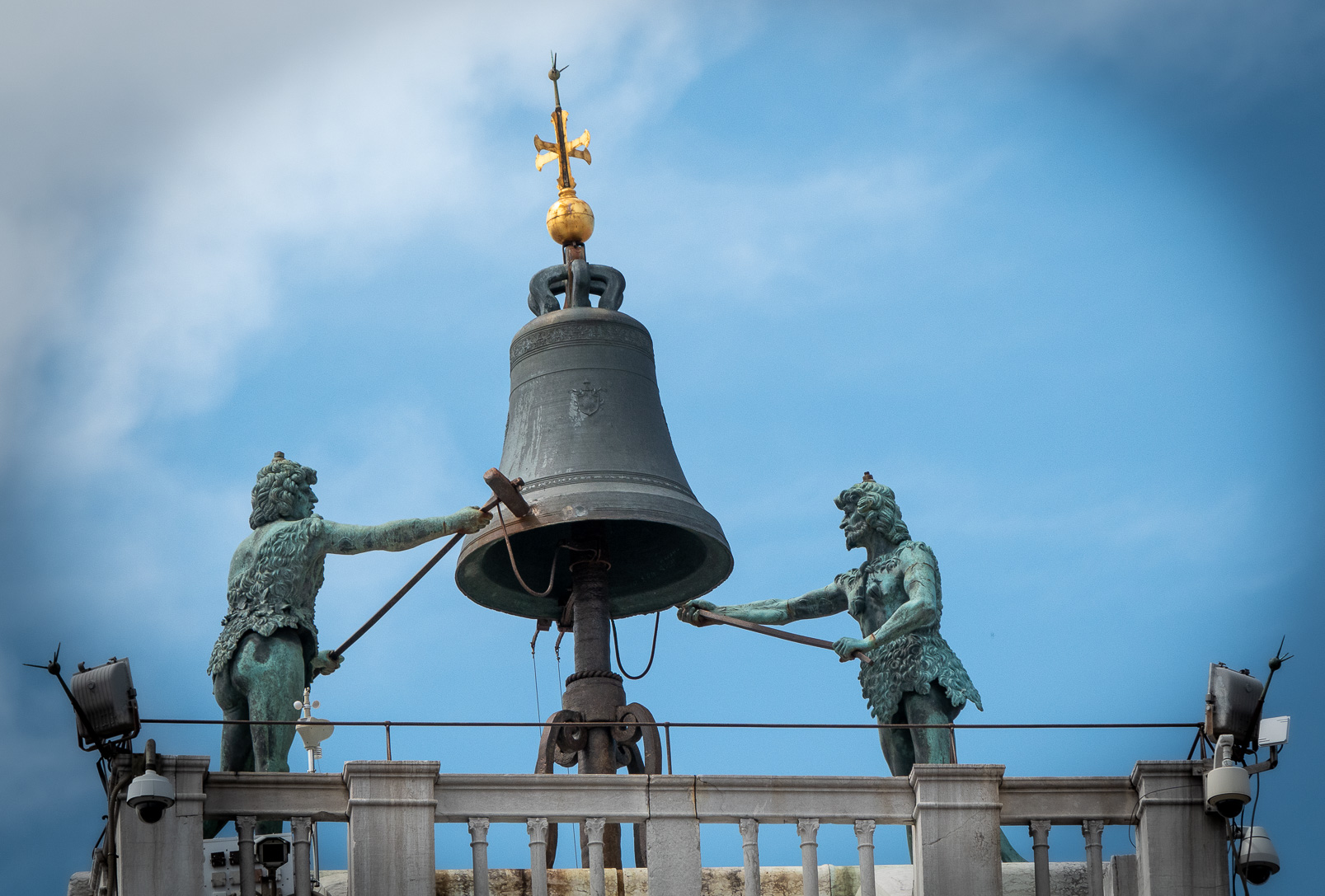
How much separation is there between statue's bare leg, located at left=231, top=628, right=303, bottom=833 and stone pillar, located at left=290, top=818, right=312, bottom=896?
2.12 metres

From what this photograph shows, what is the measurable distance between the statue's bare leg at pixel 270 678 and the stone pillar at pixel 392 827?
2238 millimetres

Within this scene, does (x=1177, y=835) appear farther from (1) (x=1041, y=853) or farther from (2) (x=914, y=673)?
(2) (x=914, y=673)

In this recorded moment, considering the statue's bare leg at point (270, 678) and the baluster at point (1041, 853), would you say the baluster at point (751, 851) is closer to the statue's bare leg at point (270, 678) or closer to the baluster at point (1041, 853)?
the baluster at point (1041, 853)

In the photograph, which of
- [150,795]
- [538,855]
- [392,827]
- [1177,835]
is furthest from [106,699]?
[1177,835]

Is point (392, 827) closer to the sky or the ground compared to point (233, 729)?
closer to the ground

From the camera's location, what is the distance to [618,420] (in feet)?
69.6

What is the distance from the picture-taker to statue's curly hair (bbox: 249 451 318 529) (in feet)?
67.6

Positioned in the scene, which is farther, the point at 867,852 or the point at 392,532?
the point at 392,532

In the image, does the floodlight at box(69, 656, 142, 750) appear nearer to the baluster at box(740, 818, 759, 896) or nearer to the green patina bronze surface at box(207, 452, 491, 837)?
the green patina bronze surface at box(207, 452, 491, 837)

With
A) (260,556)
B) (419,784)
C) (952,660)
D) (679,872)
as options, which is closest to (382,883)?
(419,784)

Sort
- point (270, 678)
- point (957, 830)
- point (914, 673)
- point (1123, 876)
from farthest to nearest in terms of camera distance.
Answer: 1. point (914, 673)
2. point (270, 678)
3. point (1123, 876)
4. point (957, 830)

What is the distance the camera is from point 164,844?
17.2m

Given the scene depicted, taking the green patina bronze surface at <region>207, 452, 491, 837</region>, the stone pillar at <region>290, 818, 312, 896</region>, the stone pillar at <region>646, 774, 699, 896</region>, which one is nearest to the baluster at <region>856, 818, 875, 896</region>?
the stone pillar at <region>646, 774, 699, 896</region>

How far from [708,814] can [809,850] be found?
0.64 m
